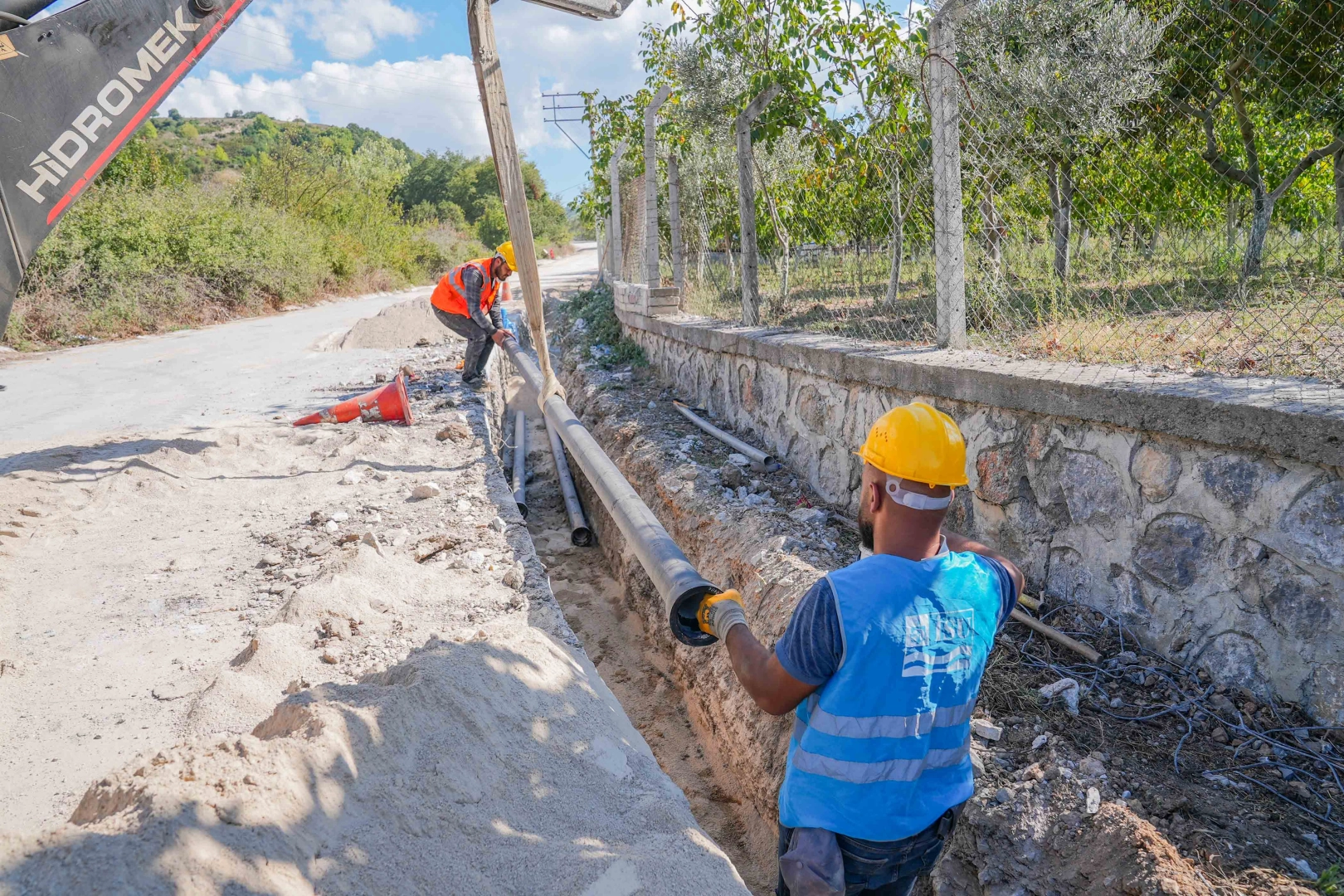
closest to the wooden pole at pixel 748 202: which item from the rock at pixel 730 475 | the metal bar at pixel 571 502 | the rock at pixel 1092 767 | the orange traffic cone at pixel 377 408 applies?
the rock at pixel 730 475

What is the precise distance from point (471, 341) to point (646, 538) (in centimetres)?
682

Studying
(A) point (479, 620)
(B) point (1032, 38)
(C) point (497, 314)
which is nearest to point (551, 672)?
(A) point (479, 620)

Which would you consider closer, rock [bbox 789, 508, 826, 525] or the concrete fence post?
rock [bbox 789, 508, 826, 525]

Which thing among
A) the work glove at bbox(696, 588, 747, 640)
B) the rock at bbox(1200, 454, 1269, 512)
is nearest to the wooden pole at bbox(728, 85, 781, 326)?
the rock at bbox(1200, 454, 1269, 512)

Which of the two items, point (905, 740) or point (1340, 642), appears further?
point (1340, 642)

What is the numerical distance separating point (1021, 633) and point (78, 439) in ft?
23.2

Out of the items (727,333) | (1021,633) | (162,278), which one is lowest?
(1021,633)

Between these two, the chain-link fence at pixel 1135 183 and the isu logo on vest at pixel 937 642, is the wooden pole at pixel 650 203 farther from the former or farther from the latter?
the isu logo on vest at pixel 937 642

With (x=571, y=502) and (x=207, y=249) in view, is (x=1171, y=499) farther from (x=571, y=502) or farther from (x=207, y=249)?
(x=207, y=249)

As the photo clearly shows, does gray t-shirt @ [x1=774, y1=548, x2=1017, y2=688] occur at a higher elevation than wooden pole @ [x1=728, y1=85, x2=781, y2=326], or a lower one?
lower

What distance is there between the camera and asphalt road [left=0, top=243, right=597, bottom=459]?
7.27 meters

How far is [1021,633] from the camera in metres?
3.45

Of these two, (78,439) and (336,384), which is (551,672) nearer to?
(78,439)

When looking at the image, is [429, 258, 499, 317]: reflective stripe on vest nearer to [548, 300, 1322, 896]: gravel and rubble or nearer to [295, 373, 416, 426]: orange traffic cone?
[295, 373, 416, 426]: orange traffic cone
